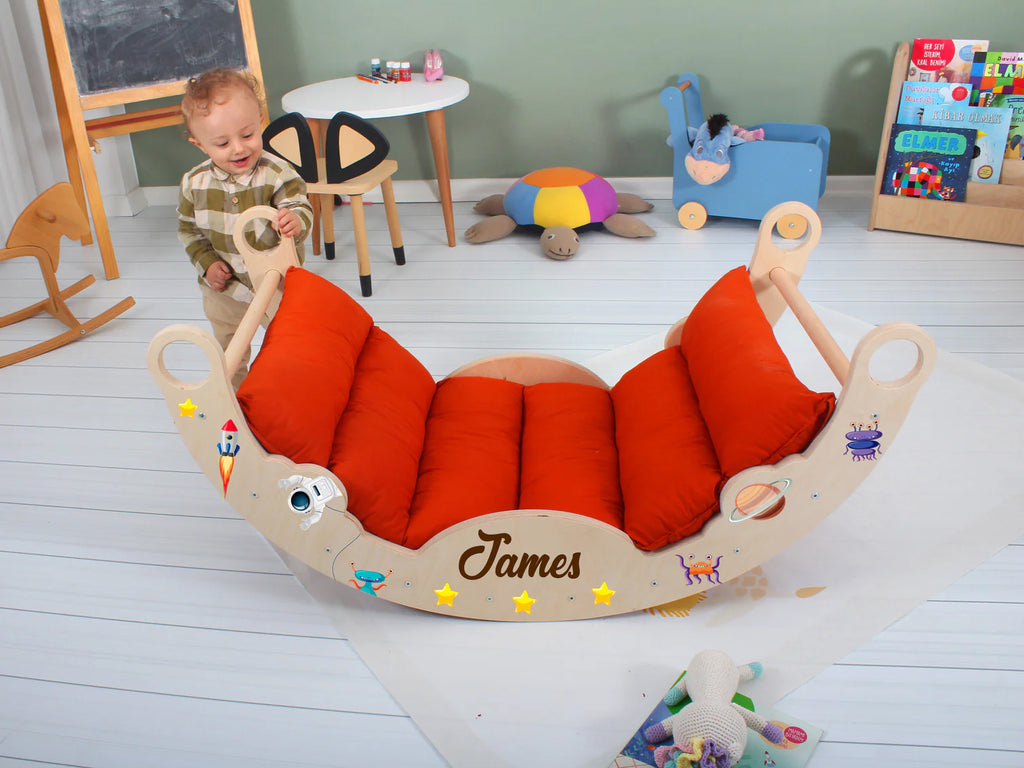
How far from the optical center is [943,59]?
8.41 feet

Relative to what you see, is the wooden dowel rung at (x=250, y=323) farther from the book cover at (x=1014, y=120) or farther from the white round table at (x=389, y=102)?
the book cover at (x=1014, y=120)

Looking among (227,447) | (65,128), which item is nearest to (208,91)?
(227,447)

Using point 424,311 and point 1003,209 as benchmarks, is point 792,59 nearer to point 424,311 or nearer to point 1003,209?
point 1003,209

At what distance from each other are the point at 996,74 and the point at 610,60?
1.19m

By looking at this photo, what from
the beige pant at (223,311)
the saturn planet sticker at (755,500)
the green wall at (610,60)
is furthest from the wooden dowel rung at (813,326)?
the green wall at (610,60)

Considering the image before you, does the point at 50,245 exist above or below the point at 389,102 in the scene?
below

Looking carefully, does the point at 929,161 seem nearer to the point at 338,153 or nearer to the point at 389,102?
the point at 389,102

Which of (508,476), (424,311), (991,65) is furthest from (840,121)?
(508,476)

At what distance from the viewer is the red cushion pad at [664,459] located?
121cm

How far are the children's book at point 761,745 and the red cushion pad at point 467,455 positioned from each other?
1.25 ft

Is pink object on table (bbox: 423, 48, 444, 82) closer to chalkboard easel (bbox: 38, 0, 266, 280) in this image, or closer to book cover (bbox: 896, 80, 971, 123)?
chalkboard easel (bbox: 38, 0, 266, 280)

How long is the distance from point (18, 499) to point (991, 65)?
279 centimetres

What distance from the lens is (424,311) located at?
7.75ft

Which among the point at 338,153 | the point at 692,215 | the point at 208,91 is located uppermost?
the point at 208,91
